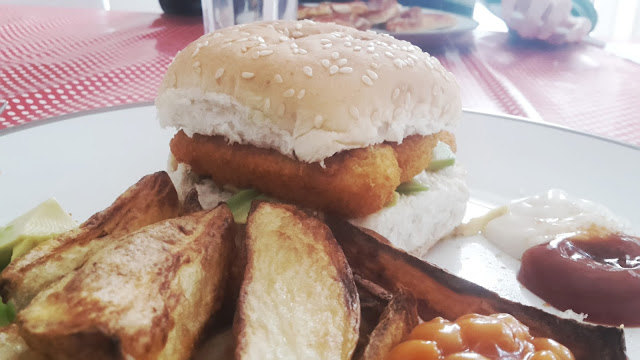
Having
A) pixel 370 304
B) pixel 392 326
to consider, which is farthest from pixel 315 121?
pixel 392 326

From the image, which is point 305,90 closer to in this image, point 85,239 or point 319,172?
point 319,172

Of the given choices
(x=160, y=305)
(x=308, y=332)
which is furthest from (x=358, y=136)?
(x=160, y=305)

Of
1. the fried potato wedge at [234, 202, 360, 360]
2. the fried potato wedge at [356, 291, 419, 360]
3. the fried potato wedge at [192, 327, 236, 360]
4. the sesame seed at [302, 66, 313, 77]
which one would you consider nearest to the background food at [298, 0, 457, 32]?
the sesame seed at [302, 66, 313, 77]

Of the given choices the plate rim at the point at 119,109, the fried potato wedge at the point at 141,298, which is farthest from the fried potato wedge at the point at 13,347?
the plate rim at the point at 119,109

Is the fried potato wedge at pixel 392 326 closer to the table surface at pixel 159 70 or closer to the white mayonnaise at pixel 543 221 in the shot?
the white mayonnaise at pixel 543 221

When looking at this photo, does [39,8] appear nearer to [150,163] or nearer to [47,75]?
[47,75]
